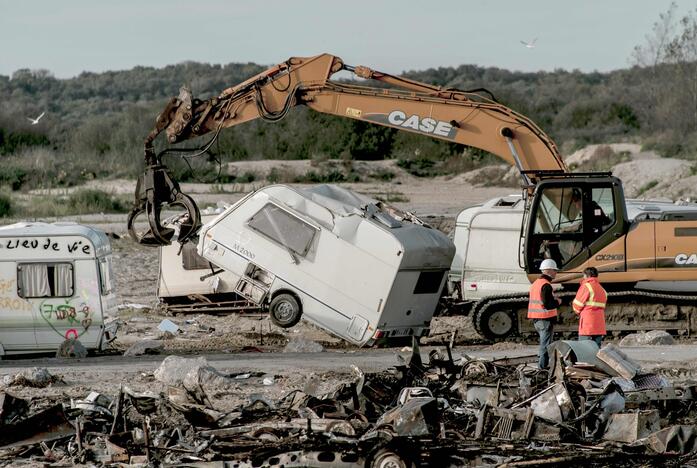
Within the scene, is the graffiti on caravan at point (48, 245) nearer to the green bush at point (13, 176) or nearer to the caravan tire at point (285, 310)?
the caravan tire at point (285, 310)

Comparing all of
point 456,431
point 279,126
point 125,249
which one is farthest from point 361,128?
point 456,431

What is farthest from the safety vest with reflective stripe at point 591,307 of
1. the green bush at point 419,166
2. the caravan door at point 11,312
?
the green bush at point 419,166

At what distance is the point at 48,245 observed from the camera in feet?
68.2

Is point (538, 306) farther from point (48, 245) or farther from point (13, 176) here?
point (13, 176)

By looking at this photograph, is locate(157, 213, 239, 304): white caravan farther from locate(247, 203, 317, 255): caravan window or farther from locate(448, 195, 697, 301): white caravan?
locate(448, 195, 697, 301): white caravan

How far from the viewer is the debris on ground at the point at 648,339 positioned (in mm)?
21469

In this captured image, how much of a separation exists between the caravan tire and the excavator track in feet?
10.7

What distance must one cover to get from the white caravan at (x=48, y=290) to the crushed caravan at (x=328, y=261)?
229 cm

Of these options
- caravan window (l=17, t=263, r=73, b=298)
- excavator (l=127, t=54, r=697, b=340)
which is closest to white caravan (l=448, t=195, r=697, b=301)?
excavator (l=127, t=54, r=697, b=340)

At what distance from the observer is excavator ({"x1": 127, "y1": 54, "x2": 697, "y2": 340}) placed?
834 inches

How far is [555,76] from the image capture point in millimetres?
143500

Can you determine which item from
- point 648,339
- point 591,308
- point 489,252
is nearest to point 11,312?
point 489,252

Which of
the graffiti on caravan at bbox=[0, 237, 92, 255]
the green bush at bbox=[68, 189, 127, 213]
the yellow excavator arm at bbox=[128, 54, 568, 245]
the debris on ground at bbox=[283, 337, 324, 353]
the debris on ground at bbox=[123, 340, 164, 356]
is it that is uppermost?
the yellow excavator arm at bbox=[128, 54, 568, 245]

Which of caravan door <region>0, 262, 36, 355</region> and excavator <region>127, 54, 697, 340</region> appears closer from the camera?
caravan door <region>0, 262, 36, 355</region>
